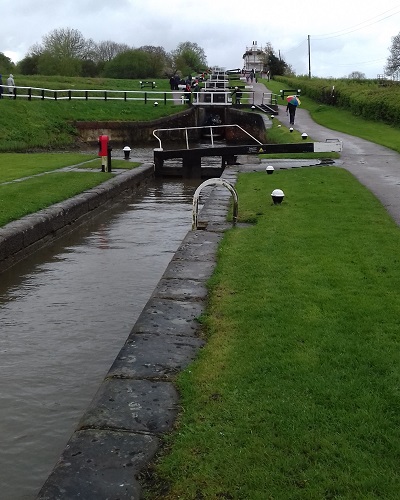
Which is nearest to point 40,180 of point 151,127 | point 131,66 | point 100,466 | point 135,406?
point 135,406

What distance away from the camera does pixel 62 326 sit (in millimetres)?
6039

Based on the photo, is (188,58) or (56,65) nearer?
(56,65)

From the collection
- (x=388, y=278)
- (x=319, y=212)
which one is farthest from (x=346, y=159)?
(x=388, y=278)

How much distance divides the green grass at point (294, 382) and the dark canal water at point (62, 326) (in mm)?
995

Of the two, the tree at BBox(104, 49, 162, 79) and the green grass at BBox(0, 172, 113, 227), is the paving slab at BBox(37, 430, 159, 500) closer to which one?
the green grass at BBox(0, 172, 113, 227)

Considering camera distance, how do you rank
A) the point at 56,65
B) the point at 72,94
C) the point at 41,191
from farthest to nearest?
1. the point at 56,65
2. the point at 72,94
3. the point at 41,191

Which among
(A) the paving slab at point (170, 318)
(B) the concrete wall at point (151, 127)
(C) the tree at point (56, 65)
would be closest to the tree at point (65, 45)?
(C) the tree at point (56, 65)

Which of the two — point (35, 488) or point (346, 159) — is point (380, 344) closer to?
point (35, 488)

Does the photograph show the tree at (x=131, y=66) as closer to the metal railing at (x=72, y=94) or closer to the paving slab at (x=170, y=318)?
→ the metal railing at (x=72, y=94)

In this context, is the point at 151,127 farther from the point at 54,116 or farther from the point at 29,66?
the point at 29,66

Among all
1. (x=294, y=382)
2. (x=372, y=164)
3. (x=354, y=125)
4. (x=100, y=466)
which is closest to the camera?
(x=100, y=466)

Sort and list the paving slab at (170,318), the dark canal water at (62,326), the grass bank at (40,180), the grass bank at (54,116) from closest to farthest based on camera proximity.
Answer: the dark canal water at (62,326) < the paving slab at (170,318) < the grass bank at (40,180) < the grass bank at (54,116)

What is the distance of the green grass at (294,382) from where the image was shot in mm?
2857

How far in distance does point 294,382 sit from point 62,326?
301 cm
